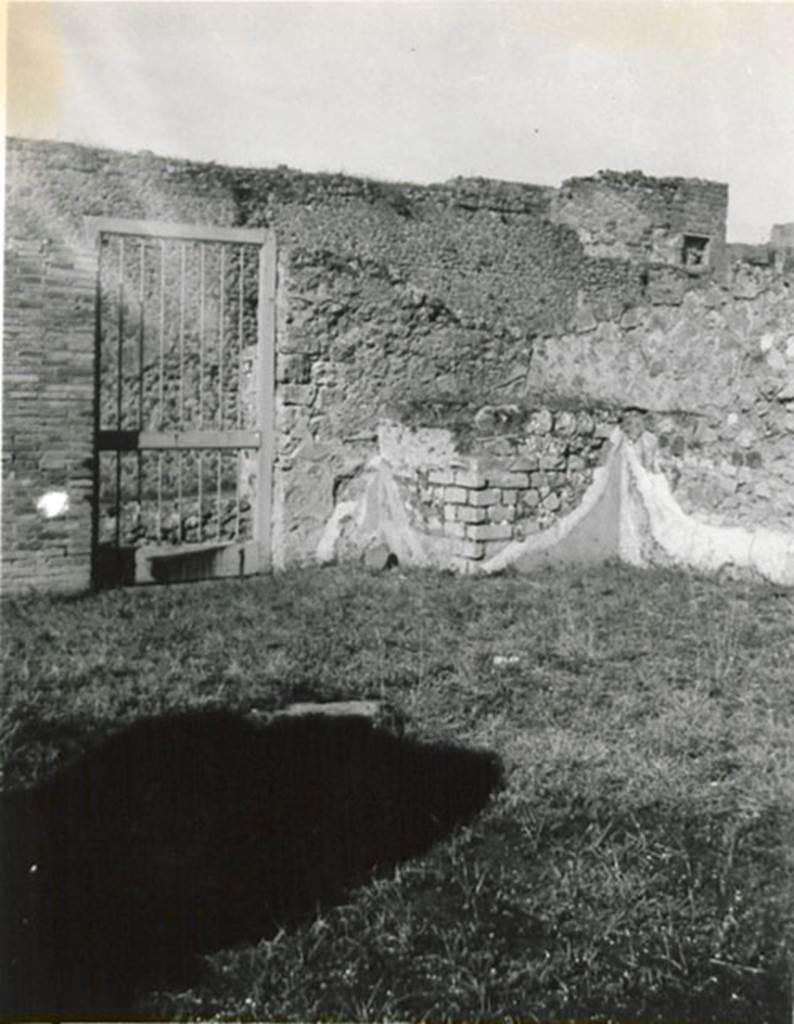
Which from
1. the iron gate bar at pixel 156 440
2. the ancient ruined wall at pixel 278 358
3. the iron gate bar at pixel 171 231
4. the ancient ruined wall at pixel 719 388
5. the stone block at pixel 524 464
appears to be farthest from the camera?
the stone block at pixel 524 464

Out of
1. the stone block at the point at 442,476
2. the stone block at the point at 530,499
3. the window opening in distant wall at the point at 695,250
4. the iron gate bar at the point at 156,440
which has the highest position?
the window opening in distant wall at the point at 695,250

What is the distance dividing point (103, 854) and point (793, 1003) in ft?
6.60

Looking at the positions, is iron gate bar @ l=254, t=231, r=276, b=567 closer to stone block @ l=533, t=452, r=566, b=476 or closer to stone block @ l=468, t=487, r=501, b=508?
stone block @ l=468, t=487, r=501, b=508

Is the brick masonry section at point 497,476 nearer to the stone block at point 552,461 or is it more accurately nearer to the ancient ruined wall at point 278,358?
the stone block at point 552,461

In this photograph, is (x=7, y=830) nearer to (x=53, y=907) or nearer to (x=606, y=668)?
(x=53, y=907)

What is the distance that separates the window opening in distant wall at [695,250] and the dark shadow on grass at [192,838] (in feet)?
53.1

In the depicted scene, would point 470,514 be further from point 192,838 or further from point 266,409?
point 192,838

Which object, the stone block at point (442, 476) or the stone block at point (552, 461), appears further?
the stone block at point (552, 461)

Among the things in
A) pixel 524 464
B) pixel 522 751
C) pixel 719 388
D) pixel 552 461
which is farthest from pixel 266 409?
pixel 522 751

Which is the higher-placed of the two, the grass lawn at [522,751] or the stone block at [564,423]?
the stone block at [564,423]

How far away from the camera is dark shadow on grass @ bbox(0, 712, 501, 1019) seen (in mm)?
3025

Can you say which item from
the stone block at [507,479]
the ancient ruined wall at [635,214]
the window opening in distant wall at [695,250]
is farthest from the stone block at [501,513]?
the window opening in distant wall at [695,250]

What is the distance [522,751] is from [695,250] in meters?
16.6

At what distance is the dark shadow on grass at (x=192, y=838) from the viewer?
9.93 feet
